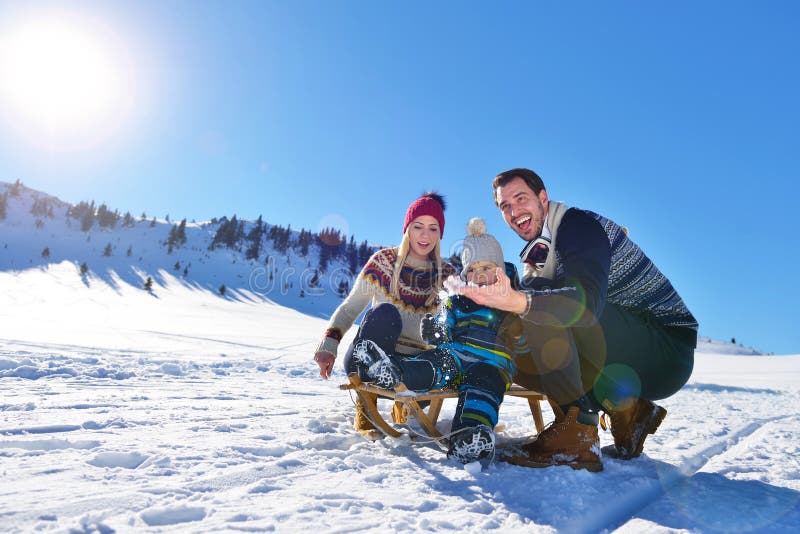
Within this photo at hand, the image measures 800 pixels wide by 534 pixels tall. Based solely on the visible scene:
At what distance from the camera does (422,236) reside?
3.34m

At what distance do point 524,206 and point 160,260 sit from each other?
4683 centimetres

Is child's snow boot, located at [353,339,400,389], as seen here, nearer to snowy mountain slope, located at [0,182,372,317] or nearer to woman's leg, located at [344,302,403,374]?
woman's leg, located at [344,302,403,374]

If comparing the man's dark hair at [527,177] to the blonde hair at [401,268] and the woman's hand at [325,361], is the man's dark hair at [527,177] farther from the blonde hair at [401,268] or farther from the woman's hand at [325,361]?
the woman's hand at [325,361]

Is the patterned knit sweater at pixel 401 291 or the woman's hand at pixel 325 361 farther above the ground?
the patterned knit sweater at pixel 401 291

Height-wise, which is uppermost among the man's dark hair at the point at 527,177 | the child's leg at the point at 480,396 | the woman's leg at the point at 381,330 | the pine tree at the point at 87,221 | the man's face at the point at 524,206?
the pine tree at the point at 87,221

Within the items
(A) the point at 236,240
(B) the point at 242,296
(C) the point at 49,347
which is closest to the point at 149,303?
(B) the point at 242,296

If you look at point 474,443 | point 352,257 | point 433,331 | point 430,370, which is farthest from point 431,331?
point 352,257

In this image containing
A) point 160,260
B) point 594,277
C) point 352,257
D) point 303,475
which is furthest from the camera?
point 352,257

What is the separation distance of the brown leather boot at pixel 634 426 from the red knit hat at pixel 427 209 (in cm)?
181

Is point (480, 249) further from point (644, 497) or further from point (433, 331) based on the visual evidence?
point (644, 497)

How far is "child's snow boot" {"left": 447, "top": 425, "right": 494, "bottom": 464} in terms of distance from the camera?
1.99 m

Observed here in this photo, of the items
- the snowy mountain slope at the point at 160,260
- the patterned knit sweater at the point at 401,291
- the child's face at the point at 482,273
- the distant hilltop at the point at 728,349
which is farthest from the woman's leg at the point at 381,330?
the snowy mountain slope at the point at 160,260

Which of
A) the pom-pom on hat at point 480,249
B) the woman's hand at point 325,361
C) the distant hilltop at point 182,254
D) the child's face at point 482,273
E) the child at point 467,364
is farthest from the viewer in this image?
the distant hilltop at point 182,254

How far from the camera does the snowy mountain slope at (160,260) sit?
113 feet
